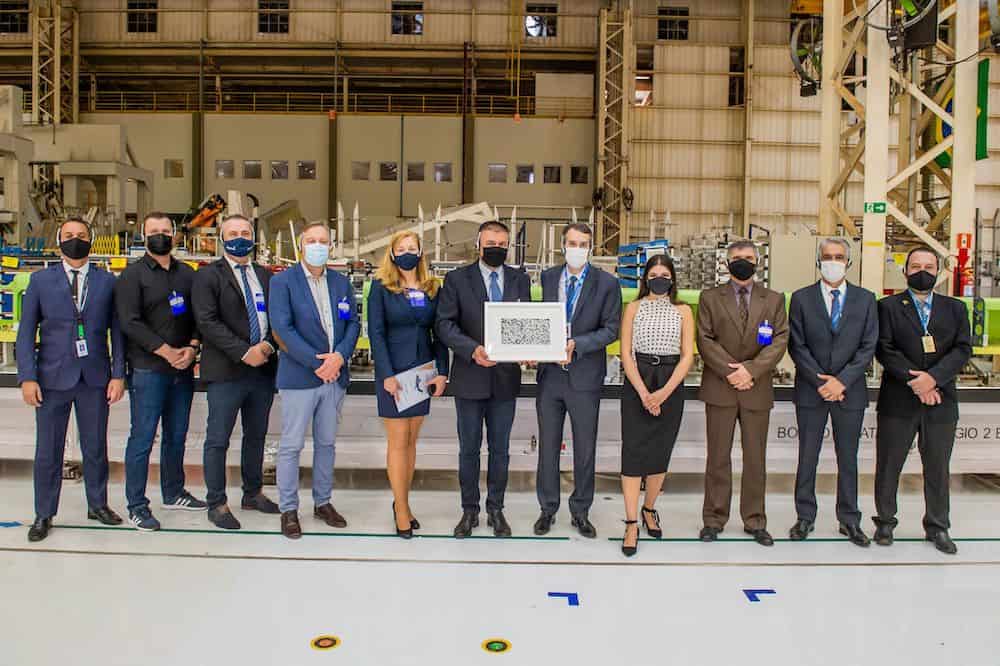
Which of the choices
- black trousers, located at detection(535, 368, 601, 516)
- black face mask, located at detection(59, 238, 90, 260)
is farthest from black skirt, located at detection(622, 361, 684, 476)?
black face mask, located at detection(59, 238, 90, 260)

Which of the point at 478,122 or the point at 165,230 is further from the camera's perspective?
the point at 478,122

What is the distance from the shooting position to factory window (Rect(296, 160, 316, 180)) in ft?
86.1

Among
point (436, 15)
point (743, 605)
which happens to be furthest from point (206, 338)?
point (436, 15)

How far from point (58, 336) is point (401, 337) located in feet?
6.47

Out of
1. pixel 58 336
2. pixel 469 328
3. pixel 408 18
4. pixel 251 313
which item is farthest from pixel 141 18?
pixel 469 328

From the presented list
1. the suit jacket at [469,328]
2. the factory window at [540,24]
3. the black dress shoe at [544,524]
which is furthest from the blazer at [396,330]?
the factory window at [540,24]

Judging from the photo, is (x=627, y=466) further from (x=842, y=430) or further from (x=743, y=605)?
(x=842, y=430)

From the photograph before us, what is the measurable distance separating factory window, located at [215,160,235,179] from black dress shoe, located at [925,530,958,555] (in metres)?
25.3

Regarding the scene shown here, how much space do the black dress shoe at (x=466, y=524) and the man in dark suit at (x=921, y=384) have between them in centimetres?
239

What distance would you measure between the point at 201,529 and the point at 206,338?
1174 millimetres

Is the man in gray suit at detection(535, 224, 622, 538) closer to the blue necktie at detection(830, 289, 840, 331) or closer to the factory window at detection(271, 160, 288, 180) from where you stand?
the blue necktie at detection(830, 289, 840, 331)

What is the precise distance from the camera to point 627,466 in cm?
454

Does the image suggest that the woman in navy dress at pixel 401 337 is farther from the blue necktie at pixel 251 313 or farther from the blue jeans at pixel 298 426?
the blue necktie at pixel 251 313

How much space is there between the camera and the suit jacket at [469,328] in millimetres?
4645
